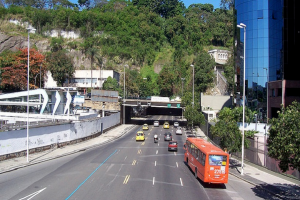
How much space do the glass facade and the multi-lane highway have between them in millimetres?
20988

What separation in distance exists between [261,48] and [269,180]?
28.4 meters

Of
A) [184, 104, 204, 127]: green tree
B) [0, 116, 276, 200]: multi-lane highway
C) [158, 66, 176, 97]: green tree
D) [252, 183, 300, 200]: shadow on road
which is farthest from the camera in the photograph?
[158, 66, 176, 97]: green tree

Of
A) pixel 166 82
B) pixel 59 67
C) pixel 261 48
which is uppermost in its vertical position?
pixel 59 67

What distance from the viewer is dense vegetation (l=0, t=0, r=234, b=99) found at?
347ft

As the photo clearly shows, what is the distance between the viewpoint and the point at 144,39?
439 feet

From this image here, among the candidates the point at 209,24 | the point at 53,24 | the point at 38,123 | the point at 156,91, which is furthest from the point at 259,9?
the point at 53,24

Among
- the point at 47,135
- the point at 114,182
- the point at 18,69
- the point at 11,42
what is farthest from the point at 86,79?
the point at 114,182

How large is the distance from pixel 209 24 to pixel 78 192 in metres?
137

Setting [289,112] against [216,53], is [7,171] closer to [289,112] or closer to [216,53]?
[289,112]

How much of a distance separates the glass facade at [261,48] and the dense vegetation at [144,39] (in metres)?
46.4

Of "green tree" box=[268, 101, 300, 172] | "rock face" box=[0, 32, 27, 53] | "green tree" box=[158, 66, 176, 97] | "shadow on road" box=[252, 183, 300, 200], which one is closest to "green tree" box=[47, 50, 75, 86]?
"green tree" box=[158, 66, 176, 97]

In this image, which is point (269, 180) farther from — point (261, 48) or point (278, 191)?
point (261, 48)

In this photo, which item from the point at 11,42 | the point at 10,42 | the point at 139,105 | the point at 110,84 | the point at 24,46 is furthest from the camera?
the point at 24,46

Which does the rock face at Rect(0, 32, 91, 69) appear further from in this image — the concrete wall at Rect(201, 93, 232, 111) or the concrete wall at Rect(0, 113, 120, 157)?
the concrete wall at Rect(0, 113, 120, 157)
